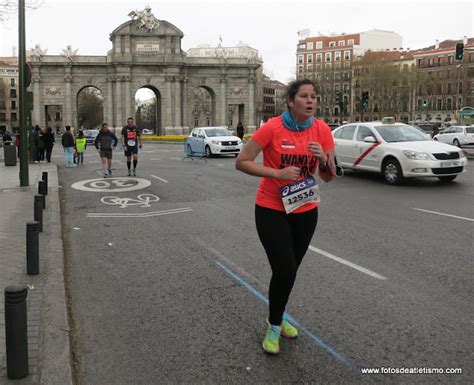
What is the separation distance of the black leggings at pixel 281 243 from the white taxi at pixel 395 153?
34.7 feet

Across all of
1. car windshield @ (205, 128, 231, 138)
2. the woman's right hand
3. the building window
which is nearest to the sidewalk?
the woman's right hand

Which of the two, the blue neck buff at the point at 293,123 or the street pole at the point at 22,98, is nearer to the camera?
the blue neck buff at the point at 293,123

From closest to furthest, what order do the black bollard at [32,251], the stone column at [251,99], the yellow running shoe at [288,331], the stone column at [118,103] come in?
the yellow running shoe at [288,331]
the black bollard at [32,251]
the stone column at [118,103]
the stone column at [251,99]

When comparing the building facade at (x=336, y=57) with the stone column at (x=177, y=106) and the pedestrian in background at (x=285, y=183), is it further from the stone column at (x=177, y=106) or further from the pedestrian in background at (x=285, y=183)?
the pedestrian in background at (x=285, y=183)

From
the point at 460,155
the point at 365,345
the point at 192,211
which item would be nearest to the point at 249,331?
the point at 365,345

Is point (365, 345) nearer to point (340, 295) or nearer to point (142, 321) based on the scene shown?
point (340, 295)

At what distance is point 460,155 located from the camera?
47.1ft

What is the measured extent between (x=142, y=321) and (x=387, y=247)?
3.91 metres

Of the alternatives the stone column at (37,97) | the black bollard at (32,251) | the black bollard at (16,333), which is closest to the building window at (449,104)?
the stone column at (37,97)

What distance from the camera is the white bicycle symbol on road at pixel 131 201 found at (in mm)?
11852

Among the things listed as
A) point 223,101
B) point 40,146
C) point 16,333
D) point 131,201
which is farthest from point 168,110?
point 16,333

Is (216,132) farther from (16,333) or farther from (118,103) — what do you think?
(118,103)

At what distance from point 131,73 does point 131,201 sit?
2054 inches

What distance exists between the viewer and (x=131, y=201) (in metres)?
12.3
